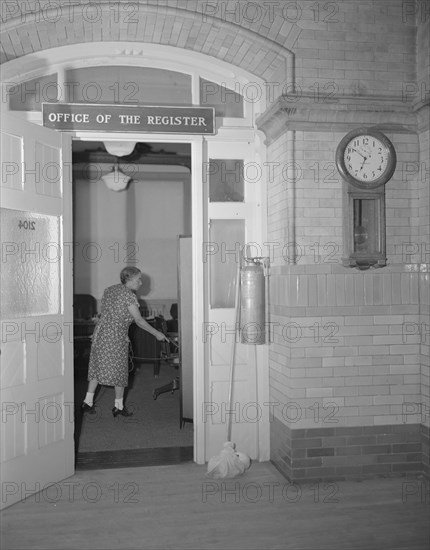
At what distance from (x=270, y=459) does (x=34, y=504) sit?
6.32 ft

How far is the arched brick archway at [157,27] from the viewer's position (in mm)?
4383

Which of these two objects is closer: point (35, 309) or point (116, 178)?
point (35, 309)

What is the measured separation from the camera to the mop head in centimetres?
461

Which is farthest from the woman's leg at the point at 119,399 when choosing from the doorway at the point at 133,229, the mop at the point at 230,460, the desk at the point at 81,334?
the desk at the point at 81,334

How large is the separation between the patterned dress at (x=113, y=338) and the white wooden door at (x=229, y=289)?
1.74m

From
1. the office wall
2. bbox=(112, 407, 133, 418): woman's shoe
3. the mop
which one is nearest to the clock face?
the mop

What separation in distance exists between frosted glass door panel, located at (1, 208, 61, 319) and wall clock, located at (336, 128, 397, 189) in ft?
7.46

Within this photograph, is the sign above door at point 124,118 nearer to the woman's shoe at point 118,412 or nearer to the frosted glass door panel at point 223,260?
the frosted glass door panel at point 223,260

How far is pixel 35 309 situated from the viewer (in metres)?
4.50

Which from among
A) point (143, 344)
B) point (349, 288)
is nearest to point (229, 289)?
point (349, 288)

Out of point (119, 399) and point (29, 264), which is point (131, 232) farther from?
point (29, 264)

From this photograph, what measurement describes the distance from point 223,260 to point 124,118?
1414mm

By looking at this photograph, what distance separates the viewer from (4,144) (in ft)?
13.8

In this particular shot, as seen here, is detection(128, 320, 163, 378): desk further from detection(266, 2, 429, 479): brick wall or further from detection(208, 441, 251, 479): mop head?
detection(266, 2, 429, 479): brick wall
